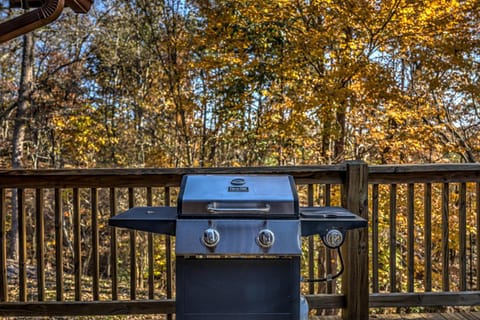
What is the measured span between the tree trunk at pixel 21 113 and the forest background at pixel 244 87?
26 millimetres

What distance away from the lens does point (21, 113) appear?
820 centimetres

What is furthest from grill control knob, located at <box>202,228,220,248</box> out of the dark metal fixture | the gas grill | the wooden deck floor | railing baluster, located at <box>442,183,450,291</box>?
the dark metal fixture

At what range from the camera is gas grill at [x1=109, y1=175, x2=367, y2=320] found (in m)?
1.69

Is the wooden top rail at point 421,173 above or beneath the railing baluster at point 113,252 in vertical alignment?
above

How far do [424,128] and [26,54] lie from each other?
7142mm

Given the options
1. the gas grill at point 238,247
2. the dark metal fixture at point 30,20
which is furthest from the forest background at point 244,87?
the gas grill at point 238,247

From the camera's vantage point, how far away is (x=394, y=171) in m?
2.75

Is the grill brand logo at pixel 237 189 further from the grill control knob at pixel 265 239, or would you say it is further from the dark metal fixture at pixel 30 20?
the dark metal fixture at pixel 30 20

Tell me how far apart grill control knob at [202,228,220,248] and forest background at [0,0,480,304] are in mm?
4807

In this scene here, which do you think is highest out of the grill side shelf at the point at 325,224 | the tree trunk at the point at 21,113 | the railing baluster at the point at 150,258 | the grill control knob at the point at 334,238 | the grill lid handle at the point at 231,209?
the tree trunk at the point at 21,113

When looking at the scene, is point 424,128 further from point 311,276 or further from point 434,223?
point 311,276

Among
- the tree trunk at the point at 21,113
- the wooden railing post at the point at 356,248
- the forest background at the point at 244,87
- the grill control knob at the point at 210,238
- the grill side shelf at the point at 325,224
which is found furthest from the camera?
the tree trunk at the point at 21,113

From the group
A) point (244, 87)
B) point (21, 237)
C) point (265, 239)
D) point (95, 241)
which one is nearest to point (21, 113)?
point (244, 87)

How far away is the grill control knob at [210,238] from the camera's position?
167cm
